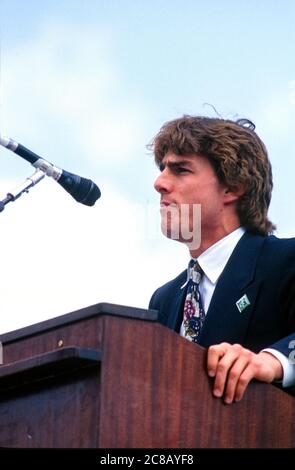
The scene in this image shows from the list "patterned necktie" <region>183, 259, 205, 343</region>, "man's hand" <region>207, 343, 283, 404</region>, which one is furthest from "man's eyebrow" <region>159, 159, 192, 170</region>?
"man's hand" <region>207, 343, 283, 404</region>

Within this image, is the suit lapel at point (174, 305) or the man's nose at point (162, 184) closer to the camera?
the suit lapel at point (174, 305)

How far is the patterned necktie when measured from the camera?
3104mm

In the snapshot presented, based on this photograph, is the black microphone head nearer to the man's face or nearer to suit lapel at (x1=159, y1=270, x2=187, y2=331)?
the man's face

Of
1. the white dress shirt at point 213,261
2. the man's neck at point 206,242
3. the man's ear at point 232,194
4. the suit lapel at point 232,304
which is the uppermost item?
the man's ear at point 232,194

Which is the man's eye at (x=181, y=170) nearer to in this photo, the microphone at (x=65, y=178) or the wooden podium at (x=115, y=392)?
the microphone at (x=65, y=178)

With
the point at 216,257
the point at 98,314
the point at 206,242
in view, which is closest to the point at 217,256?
the point at 216,257

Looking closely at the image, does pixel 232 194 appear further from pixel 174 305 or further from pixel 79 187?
pixel 79 187

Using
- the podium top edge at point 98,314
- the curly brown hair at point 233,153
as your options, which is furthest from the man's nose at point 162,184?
the podium top edge at point 98,314

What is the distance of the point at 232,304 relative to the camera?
2988 millimetres

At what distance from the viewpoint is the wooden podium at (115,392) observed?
6.03 feet

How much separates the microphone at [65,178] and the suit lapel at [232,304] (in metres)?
0.55

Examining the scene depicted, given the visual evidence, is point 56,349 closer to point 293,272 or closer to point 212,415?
point 212,415

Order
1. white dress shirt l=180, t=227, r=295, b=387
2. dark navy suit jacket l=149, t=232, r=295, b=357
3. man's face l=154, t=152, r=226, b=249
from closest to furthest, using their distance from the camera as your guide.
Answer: dark navy suit jacket l=149, t=232, r=295, b=357 → white dress shirt l=180, t=227, r=295, b=387 → man's face l=154, t=152, r=226, b=249
